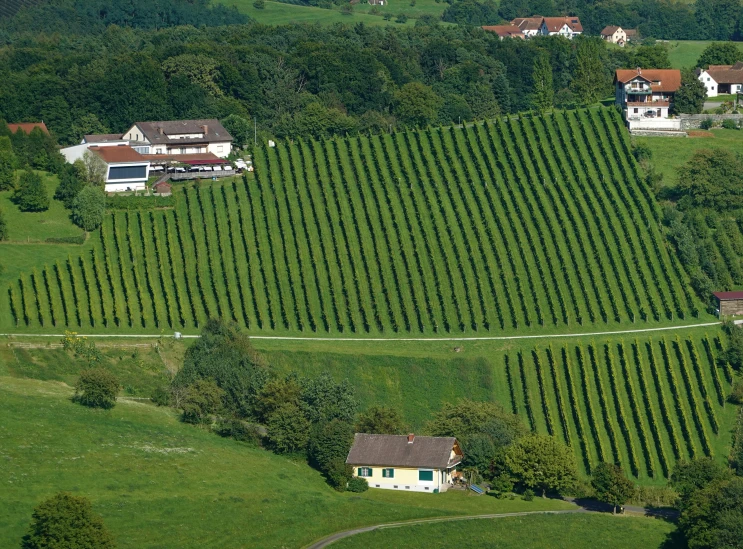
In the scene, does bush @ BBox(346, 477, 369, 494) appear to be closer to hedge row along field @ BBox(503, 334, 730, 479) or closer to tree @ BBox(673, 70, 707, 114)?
hedge row along field @ BBox(503, 334, 730, 479)

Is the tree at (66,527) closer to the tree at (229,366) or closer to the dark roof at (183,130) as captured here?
the tree at (229,366)

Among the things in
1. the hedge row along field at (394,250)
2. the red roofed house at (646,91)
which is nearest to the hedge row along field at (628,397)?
the hedge row along field at (394,250)

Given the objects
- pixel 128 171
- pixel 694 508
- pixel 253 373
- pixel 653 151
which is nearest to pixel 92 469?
pixel 253 373

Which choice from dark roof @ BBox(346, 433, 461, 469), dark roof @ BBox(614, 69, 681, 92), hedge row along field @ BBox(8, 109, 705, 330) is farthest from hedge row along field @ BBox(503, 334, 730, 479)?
dark roof @ BBox(614, 69, 681, 92)

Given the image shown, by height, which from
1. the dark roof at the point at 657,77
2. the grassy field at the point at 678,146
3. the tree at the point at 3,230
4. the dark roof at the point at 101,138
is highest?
the dark roof at the point at 657,77

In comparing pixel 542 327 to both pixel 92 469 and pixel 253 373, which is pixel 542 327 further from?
pixel 92 469

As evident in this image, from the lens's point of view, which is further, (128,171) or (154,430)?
(128,171)
